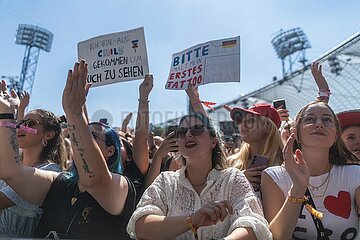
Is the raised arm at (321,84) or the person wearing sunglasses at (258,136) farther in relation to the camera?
the raised arm at (321,84)

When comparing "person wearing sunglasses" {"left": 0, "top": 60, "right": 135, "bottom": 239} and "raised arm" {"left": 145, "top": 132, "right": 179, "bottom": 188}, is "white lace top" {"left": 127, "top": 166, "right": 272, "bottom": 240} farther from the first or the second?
"raised arm" {"left": 145, "top": 132, "right": 179, "bottom": 188}

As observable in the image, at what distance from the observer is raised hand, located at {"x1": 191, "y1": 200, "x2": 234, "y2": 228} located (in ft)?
7.47

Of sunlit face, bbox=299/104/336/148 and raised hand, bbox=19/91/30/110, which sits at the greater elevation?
raised hand, bbox=19/91/30/110

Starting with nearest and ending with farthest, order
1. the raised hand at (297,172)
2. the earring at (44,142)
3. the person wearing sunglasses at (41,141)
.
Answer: the raised hand at (297,172), the person wearing sunglasses at (41,141), the earring at (44,142)

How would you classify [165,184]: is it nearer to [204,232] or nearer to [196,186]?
[196,186]

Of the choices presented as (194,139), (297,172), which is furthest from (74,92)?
(297,172)

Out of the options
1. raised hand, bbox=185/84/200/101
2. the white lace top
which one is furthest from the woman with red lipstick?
raised hand, bbox=185/84/200/101

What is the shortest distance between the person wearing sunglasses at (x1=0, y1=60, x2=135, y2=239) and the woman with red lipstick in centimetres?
91

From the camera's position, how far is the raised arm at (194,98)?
13.2 feet

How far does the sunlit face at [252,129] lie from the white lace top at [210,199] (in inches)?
36.2

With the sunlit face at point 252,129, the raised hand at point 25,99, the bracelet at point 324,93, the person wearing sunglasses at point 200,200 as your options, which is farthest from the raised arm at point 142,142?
the bracelet at point 324,93

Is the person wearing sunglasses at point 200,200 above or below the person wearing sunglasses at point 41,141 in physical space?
below

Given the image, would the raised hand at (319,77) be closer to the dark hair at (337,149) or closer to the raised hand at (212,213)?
the dark hair at (337,149)

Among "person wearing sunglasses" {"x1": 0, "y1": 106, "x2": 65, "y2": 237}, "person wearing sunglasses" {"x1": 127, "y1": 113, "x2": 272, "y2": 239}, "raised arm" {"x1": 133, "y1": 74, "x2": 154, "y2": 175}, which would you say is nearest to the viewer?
"person wearing sunglasses" {"x1": 127, "y1": 113, "x2": 272, "y2": 239}
